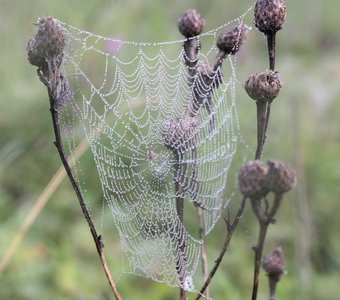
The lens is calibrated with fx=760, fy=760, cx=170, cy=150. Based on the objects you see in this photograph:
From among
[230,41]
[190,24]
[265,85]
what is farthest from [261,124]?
[190,24]

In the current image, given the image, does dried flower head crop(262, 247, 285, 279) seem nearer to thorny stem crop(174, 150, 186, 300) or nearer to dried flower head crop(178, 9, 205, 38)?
thorny stem crop(174, 150, 186, 300)

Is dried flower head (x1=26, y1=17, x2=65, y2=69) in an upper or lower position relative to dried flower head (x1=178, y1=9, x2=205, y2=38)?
lower

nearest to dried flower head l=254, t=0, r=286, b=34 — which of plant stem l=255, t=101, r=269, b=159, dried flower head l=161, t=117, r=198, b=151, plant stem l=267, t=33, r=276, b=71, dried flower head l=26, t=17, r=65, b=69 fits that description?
plant stem l=267, t=33, r=276, b=71

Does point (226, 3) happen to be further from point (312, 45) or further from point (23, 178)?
point (23, 178)

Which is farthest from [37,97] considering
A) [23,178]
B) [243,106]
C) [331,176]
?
[331,176]

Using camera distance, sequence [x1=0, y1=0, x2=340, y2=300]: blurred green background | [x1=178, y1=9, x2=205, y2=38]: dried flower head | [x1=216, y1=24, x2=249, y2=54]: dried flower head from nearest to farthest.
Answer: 1. [x1=216, y1=24, x2=249, y2=54]: dried flower head
2. [x1=178, y1=9, x2=205, y2=38]: dried flower head
3. [x1=0, y1=0, x2=340, y2=300]: blurred green background

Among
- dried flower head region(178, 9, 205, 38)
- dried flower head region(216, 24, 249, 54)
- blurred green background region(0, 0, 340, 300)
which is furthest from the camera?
blurred green background region(0, 0, 340, 300)

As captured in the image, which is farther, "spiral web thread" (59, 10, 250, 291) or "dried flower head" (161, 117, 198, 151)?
"spiral web thread" (59, 10, 250, 291)
